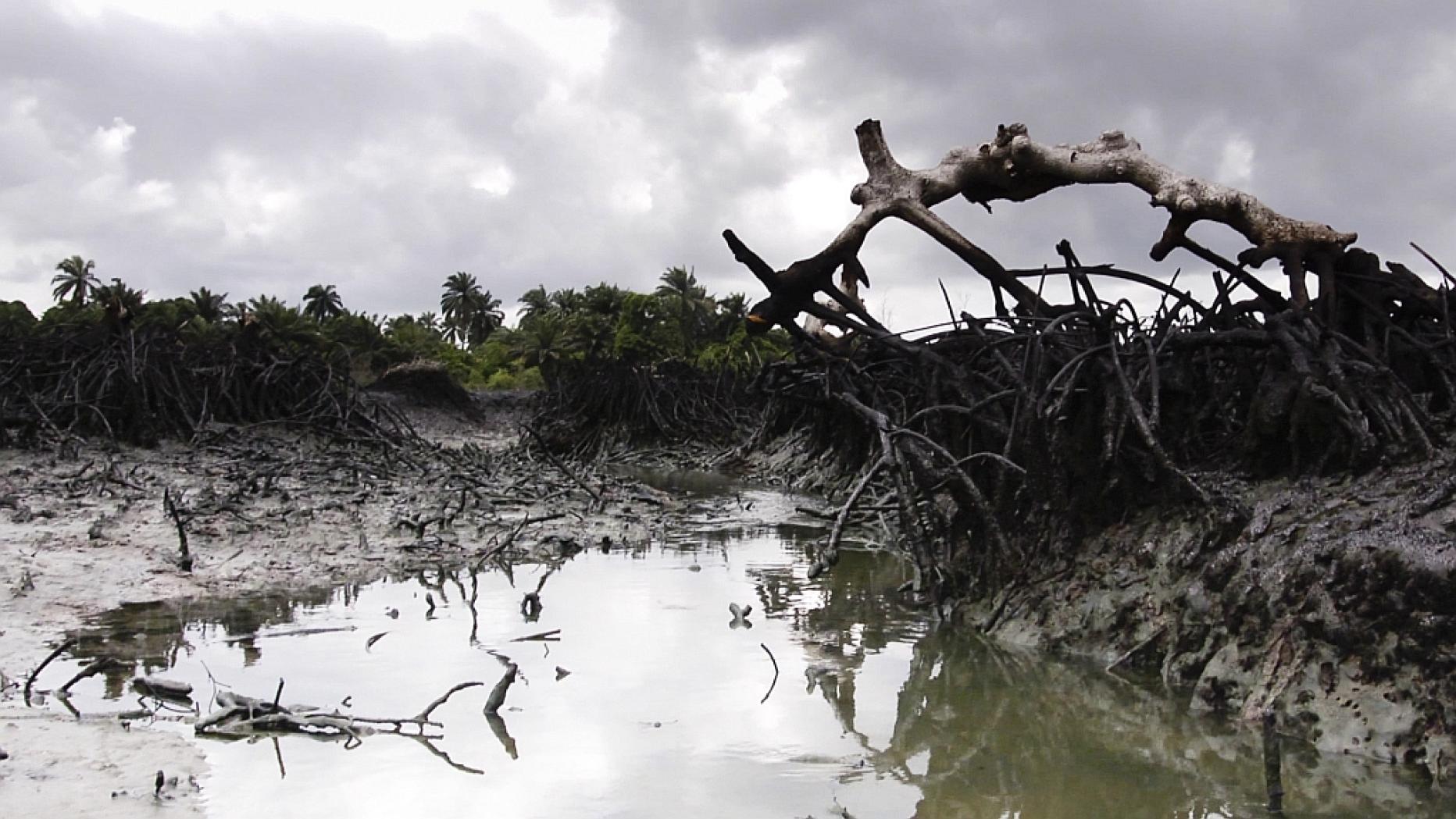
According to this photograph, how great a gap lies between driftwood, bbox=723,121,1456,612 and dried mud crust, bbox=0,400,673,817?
8.43 feet

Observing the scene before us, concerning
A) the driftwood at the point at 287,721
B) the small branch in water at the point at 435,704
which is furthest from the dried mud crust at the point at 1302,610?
the driftwood at the point at 287,721

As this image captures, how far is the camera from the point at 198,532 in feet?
21.7

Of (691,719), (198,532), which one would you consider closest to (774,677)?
(691,719)

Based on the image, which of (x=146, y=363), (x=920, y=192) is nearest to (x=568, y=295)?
(x=146, y=363)

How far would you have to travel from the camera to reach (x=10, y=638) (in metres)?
4.32

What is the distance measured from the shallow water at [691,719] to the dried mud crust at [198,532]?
23 cm

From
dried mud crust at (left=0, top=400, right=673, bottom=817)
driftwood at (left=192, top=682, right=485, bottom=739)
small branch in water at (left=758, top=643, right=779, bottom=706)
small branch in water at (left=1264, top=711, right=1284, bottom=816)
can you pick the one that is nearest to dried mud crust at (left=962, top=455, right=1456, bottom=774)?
small branch in water at (left=1264, top=711, right=1284, bottom=816)

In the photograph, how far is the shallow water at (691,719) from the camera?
2.83 m

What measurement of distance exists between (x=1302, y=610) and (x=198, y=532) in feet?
18.4

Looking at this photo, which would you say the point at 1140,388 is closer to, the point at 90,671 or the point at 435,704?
the point at 435,704

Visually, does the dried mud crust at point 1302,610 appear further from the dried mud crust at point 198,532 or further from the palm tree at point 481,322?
the palm tree at point 481,322

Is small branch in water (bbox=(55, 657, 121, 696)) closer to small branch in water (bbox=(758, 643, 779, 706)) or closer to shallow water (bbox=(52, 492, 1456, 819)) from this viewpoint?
shallow water (bbox=(52, 492, 1456, 819))

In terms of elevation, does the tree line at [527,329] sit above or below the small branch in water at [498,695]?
above

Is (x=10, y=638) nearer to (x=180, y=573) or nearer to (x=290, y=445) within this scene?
(x=180, y=573)
